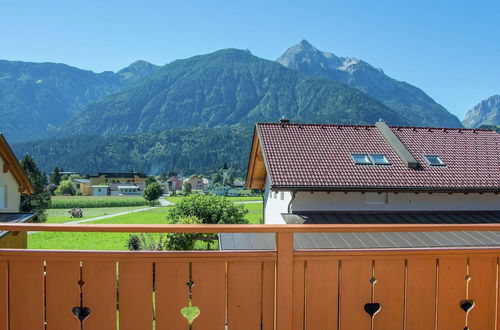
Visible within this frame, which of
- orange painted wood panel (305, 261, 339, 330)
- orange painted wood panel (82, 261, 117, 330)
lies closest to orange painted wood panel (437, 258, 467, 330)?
orange painted wood panel (305, 261, 339, 330)

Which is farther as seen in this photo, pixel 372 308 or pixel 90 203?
pixel 90 203

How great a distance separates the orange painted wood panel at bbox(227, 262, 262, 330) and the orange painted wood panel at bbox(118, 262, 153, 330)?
50 cm

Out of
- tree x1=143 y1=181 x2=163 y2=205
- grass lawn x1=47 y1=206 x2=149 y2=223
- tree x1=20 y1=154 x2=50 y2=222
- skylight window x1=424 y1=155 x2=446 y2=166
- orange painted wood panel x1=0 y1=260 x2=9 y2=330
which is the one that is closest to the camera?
orange painted wood panel x1=0 y1=260 x2=9 y2=330

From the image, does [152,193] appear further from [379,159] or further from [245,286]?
[245,286]

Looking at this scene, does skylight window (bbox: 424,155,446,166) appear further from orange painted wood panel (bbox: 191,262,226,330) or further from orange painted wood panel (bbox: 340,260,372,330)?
orange painted wood panel (bbox: 191,262,226,330)

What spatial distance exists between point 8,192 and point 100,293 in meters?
15.9

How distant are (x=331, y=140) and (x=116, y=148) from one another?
17633 cm

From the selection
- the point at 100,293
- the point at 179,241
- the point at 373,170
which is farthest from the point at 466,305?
the point at 179,241

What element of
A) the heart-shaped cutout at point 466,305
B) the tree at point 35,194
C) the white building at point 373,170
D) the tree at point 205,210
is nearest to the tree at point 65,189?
the tree at point 35,194

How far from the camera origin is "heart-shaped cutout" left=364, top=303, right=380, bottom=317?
2557 mm

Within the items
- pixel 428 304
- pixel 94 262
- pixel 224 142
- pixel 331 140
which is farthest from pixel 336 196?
pixel 224 142

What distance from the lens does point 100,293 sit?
94.4 inches

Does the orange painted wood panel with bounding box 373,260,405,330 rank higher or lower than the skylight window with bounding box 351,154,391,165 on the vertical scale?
lower

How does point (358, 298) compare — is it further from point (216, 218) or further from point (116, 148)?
point (116, 148)
